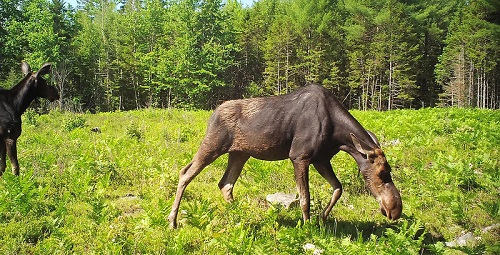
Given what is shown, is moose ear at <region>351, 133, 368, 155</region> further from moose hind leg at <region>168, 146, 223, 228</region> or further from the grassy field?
moose hind leg at <region>168, 146, 223, 228</region>

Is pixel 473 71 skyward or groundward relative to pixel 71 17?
groundward

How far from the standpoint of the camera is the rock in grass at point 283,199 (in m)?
6.77

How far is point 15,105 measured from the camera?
8477mm

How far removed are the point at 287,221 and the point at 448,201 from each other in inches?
117

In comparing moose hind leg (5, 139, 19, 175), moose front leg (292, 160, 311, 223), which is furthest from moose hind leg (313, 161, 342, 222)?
moose hind leg (5, 139, 19, 175)

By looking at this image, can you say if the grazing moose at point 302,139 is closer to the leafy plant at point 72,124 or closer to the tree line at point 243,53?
the leafy plant at point 72,124

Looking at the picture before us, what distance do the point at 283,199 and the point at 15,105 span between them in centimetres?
634

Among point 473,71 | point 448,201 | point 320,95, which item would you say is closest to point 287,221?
point 320,95

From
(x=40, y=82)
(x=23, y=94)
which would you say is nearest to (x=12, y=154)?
(x=23, y=94)

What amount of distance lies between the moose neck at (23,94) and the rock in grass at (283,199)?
6010 millimetres

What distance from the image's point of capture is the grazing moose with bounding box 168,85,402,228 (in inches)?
213

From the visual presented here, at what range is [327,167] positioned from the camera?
6.07 meters

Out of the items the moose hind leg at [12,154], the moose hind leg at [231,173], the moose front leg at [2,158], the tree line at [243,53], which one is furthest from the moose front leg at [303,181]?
the tree line at [243,53]

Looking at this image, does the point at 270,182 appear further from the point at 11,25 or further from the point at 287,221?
the point at 11,25
